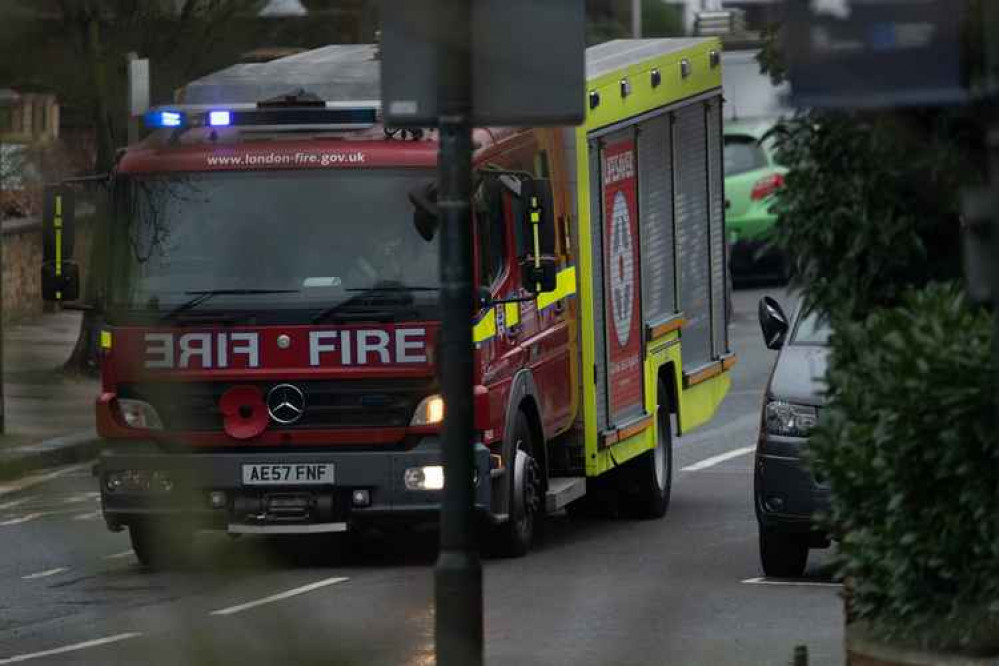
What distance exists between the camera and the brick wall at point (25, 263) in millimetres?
2121

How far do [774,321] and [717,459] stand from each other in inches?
250

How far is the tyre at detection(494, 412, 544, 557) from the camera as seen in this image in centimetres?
1217

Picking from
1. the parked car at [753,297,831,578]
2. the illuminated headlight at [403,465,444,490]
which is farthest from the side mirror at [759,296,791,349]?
the illuminated headlight at [403,465,444,490]

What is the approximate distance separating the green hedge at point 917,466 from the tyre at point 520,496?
21.2 ft

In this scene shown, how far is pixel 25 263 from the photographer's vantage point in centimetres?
264

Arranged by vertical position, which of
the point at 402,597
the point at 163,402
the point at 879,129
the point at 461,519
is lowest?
the point at 461,519

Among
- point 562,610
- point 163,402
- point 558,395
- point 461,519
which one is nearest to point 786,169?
point 461,519

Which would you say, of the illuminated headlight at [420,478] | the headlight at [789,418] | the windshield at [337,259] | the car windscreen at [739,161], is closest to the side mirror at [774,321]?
the headlight at [789,418]

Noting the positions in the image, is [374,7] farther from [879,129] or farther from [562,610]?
[562,610]

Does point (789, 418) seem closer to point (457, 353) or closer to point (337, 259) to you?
point (337, 259)

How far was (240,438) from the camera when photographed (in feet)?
34.5

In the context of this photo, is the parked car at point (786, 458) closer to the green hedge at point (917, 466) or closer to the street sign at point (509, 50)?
the green hedge at point (917, 466)

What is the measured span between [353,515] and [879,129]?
9.30m

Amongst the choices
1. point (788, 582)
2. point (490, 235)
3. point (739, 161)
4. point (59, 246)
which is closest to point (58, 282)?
point (59, 246)
